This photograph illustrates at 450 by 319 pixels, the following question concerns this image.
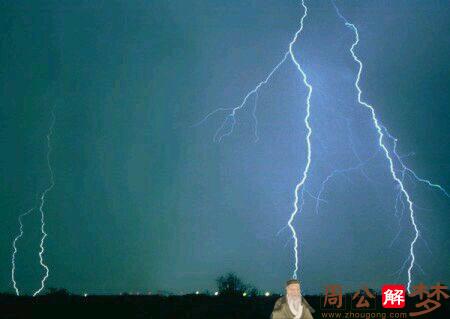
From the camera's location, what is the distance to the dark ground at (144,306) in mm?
9719

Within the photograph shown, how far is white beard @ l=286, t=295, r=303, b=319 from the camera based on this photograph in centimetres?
538

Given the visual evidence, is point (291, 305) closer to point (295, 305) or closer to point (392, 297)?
point (295, 305)

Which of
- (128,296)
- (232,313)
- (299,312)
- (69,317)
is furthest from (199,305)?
(299,312)

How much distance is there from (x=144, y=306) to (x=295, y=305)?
5.42m

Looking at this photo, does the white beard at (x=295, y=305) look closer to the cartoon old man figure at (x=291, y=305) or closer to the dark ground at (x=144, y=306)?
the cartoon old man figure at (x=291, y=305)

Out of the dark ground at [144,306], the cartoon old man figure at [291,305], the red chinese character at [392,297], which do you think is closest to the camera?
the cartoon old man figure at [291,305]

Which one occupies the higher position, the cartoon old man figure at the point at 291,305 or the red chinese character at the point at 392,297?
the red chinese character at the point at 392,297

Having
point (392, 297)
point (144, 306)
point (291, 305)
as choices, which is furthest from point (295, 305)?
point (144, 306)

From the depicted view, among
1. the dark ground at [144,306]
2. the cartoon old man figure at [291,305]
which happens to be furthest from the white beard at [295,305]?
the dark ground at [144,306]

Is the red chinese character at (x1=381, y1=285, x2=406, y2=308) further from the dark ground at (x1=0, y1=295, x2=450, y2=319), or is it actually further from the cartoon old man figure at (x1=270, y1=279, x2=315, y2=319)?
the cartoon old man figure at (x1=270, y1=279, x2=315, y2=319)

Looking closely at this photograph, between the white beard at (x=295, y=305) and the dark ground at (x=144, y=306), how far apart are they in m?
4.24

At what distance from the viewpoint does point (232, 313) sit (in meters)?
9.68

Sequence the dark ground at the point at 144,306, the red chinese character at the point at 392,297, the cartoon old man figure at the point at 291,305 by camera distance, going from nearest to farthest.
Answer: the cartoon old man figure at the point at 291,305
the red chinese character at the point at 392,297
the dark ground at the point at 144,306

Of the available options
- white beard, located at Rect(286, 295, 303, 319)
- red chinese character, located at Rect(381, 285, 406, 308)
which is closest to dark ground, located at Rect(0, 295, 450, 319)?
red chinese character, located at Rect(381, 285, 406, 308)
